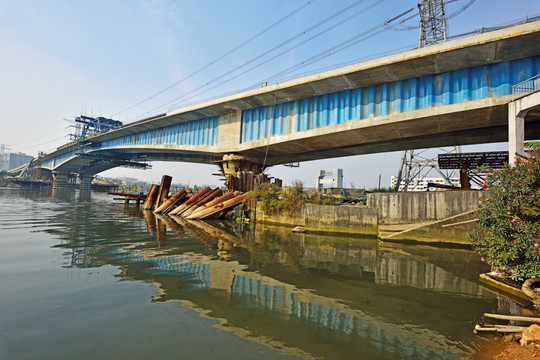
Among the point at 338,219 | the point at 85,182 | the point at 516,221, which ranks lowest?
the point at 338,219

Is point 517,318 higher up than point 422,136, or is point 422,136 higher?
point 422,136

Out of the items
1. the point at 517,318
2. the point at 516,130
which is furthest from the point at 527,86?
the point at 517,318

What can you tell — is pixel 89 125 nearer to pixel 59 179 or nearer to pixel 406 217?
pixel 59 179

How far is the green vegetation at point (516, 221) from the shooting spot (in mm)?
5316

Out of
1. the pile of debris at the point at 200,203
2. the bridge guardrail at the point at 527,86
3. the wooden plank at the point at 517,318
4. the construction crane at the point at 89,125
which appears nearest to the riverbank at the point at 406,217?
the bridge guardrail at the point at 527,86

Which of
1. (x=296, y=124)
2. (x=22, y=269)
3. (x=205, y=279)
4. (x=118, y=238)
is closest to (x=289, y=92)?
(x=296, y=124)

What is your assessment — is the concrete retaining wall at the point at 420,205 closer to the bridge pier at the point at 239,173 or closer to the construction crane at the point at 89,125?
the bridge pier at the point at 239,173

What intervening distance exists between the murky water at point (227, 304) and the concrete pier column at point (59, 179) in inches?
3330

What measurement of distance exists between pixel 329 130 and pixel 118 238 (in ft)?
46.9

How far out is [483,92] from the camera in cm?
1317

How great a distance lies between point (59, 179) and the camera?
74.2m

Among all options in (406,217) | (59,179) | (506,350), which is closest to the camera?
(506,350)

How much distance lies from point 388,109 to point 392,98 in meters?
0.73

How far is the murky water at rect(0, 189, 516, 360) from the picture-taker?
319 cm
